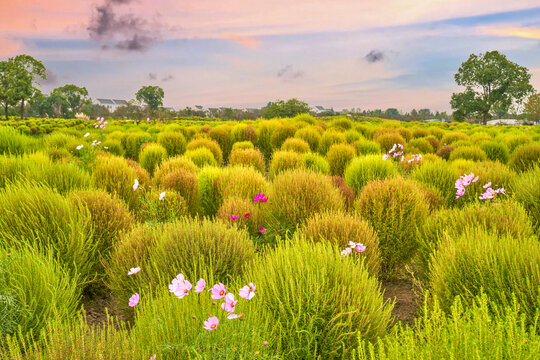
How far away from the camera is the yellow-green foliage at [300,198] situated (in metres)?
4.79

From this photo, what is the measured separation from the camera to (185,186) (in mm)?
6406

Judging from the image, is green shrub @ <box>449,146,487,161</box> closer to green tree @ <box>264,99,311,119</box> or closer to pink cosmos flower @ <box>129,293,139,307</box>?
pink cosmos flower @ <box>129,293,139,307</box>

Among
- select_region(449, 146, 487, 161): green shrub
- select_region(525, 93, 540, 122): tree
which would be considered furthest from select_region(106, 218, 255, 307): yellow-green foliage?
select_region(525, 93, 540, 122): tree

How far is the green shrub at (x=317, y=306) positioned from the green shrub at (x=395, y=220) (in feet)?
6.27

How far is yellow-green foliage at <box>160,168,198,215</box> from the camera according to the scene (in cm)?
636

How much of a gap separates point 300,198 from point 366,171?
2907 millimetres

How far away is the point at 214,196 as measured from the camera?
6902mm

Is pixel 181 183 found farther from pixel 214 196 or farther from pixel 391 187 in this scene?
pixel 391 187

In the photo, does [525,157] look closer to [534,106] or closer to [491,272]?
[491,272]

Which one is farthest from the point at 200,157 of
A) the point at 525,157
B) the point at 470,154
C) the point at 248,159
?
the point at 525,157

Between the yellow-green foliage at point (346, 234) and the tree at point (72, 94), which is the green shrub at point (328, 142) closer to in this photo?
the yellow-green foliage at point (346, 234)

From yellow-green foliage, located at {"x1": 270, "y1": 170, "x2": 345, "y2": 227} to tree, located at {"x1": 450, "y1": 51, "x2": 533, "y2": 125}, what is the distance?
204 feet

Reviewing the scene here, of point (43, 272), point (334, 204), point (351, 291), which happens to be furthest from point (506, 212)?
point (43, 272)

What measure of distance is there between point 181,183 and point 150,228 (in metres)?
2.44
